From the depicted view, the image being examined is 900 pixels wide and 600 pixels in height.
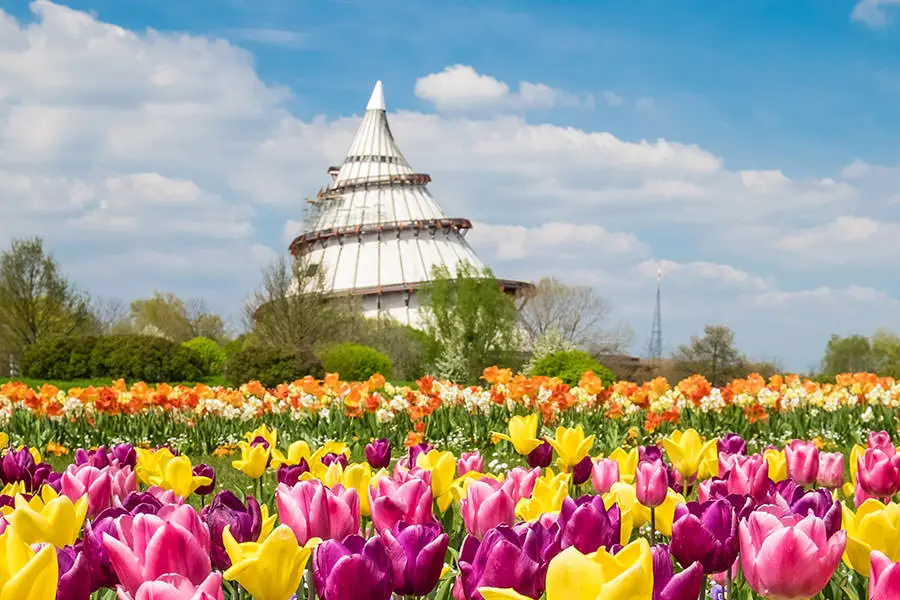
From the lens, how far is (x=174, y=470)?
3576 millimetres

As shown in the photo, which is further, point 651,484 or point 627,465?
point 627,465

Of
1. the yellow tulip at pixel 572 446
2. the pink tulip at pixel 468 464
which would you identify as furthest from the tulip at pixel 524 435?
the pink tulip at pixel 468 464

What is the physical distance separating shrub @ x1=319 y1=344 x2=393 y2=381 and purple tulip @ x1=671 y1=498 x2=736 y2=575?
88.4ft

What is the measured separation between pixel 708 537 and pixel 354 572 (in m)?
0.97

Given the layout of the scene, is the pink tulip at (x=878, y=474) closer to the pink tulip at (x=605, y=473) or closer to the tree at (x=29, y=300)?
Result: the pink tulip at (x=605, y=473)

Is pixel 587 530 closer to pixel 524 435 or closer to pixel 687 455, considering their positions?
pixel 687 455

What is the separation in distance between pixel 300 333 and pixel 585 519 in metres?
35.8

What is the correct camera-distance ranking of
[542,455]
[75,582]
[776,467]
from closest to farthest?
[75,582] < [776,467] < [542,455]

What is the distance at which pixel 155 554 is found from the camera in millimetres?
2000

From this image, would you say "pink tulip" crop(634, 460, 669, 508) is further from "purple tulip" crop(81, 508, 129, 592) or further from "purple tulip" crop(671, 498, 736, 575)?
"purple tulip" crop(81, 508, 129, 592)

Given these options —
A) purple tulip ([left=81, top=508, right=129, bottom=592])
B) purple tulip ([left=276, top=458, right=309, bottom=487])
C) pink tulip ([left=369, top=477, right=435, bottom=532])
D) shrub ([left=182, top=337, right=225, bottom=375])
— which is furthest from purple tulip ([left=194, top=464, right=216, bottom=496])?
shrub ([left=182, top=337, right=225, bottom=375])

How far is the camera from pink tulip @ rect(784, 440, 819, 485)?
4000mm

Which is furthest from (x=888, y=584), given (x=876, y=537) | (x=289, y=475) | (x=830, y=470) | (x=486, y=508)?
(x=830, y=470)

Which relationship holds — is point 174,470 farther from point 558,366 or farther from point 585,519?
point 558,366
